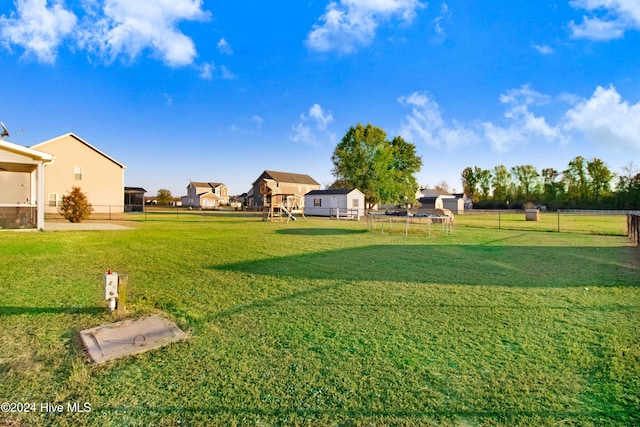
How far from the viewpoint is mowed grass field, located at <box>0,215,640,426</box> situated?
7.05 feet

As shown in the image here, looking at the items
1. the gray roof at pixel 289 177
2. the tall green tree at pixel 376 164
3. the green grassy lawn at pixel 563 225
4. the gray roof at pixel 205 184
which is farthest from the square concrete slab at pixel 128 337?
the gray roof at pixel 205 184

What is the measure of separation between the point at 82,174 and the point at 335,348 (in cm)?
3446

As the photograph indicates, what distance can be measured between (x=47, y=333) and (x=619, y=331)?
20.3ft

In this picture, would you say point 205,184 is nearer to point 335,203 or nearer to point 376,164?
point 376,164

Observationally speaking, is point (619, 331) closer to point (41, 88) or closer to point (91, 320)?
point (91, 320)

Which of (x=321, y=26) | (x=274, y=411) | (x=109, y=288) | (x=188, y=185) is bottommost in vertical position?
(x=274, y=411)

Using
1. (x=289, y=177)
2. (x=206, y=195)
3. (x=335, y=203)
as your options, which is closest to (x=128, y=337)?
(x=335, y=203)

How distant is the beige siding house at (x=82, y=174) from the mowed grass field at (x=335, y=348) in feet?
87.2

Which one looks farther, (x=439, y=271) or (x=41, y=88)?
(x=41, y=88)

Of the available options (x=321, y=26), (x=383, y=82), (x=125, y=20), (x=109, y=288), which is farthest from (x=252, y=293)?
(x=383, y=82)

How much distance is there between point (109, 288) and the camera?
3799mm

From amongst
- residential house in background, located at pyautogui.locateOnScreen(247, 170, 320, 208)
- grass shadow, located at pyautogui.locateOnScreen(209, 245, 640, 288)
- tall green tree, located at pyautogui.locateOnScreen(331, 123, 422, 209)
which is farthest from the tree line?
grass shadow, located at pyautogui.locateOnScreen(209, 245, 640, 288)

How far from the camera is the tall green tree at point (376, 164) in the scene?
36469 millimetres

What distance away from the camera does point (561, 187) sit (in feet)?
185
